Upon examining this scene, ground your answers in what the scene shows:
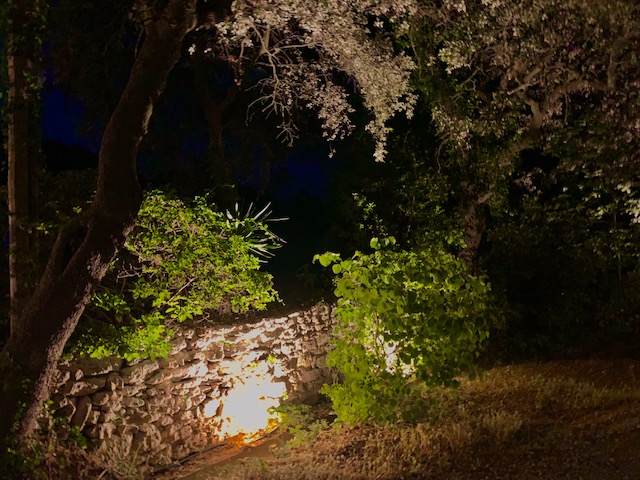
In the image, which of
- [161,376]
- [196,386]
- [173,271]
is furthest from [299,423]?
[173,271]

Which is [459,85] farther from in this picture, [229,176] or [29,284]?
[29,284]

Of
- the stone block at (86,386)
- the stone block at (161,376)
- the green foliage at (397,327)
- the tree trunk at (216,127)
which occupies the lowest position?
the stone block at (86,386)

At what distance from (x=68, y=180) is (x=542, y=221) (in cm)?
764

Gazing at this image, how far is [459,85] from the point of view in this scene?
10.2 metres

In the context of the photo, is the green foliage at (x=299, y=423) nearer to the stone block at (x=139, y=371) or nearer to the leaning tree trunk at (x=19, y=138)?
the stone block at (x=139, y=371)

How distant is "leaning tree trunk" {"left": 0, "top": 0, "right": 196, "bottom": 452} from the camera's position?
19.4 feet

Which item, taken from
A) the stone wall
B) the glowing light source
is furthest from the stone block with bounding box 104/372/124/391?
the glowing light source

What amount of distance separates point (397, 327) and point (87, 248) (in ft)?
9.82

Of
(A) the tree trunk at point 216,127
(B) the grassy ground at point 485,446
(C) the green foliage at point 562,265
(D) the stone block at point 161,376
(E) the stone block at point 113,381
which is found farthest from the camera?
(C) the green foliage at point 562,265

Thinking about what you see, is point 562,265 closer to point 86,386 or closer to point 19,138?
point 86,386

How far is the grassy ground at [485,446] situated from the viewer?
608 cm

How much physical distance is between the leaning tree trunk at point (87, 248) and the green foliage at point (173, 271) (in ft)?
4.37

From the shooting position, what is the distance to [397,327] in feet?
22.3

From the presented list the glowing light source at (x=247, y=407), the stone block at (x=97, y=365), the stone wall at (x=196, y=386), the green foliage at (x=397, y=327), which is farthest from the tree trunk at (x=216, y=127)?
the green foliage at (x=397, y=327)
